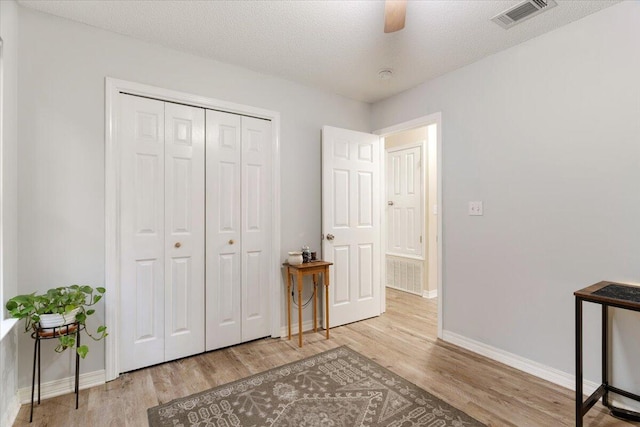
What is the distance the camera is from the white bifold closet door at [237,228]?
2758mm

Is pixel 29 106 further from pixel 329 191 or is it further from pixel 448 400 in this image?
pixel 448 400

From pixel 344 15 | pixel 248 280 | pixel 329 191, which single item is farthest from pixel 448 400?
pixel 344 15

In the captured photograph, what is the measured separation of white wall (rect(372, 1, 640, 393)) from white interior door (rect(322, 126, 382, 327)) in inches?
34.1

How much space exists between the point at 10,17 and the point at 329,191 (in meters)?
2.60

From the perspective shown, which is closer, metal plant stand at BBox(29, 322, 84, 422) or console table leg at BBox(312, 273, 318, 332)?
metal plant stand at BBox(29, 322, 84, 422)

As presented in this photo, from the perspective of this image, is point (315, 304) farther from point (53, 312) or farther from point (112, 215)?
point (53, 312)

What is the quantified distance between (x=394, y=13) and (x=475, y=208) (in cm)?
183

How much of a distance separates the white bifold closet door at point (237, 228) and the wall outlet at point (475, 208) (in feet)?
6.15

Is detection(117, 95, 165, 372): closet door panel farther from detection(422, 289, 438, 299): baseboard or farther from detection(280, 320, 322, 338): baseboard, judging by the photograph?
detection(422, 289, 438, 299): baseboard

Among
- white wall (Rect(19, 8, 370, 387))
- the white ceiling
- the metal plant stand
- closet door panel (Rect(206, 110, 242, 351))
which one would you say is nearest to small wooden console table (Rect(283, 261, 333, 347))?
closet door panel (Rect(206, 110, 242, 351))

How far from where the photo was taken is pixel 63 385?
213 centimetres

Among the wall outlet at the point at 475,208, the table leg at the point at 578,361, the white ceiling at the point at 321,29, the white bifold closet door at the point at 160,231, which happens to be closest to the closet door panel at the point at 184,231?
the white bifold closet door at the point at 160,231

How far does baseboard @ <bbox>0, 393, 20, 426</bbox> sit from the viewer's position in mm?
1719

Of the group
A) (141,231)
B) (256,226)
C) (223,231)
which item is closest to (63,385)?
(141,231)
